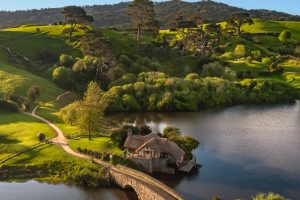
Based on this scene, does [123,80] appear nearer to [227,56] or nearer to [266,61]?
[227,56]

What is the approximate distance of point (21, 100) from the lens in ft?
365

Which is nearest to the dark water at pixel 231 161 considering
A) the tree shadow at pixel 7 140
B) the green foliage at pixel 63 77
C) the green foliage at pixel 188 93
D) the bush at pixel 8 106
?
the green foliage at pixel 188 93

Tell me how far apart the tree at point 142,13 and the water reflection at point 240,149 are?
5555 cm

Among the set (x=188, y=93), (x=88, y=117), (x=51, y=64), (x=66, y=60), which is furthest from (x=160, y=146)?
(x=51, y=64)

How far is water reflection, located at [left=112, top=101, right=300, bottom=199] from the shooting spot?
6544 cm

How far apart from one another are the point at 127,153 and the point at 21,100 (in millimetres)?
47445

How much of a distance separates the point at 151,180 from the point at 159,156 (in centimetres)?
1040

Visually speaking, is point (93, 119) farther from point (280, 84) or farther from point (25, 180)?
point (280, 84)

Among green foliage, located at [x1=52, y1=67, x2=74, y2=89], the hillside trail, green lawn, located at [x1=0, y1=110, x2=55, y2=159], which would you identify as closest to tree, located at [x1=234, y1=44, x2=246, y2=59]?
green foliage, located at [x1=52, y1=67, x2=74, y2=89]

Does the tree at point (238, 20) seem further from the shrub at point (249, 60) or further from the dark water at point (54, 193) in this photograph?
the dark water at point (54, 193)

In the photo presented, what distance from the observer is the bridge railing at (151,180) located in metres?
56.9

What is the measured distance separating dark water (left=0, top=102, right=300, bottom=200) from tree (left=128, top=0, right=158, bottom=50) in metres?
59.8

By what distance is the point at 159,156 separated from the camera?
72.5m

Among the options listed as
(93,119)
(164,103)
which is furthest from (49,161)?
(164,103)
